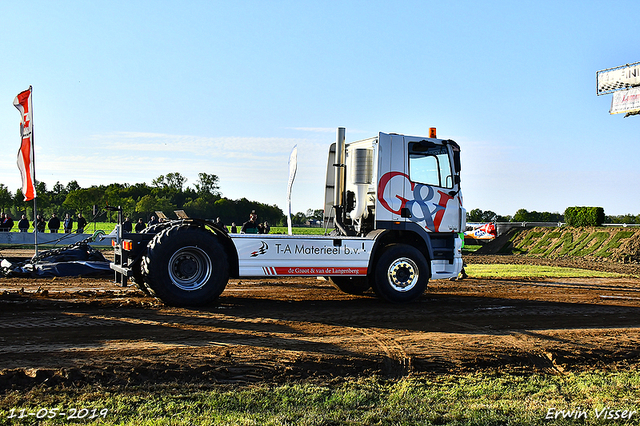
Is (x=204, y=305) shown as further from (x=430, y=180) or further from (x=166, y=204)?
(x=166, y=204)

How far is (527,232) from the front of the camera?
35500 millimetres

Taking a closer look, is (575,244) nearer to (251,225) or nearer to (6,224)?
(251,225)

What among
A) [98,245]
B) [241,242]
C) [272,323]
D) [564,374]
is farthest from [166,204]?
[564,374]

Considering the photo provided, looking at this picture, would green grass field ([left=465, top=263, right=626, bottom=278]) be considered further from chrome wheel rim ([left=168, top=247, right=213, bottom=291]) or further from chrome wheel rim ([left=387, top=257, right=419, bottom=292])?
chrome wheel rim ([left=168, top=247, right=213, bottom=291])

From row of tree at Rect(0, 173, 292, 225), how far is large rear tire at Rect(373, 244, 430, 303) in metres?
5.64

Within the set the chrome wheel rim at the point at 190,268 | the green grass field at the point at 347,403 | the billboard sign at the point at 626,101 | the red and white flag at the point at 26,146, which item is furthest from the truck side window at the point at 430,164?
the billboard sign at the point at 626,101

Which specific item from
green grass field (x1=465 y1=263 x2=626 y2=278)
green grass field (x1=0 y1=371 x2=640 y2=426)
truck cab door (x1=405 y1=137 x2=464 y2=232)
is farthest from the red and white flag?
green grass field (x1=465 y1=263 x2=626 y2=278)

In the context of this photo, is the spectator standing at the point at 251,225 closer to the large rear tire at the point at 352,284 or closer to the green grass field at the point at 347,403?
the large rear tire at the point at 352,284

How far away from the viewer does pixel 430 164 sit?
1128 centimetres

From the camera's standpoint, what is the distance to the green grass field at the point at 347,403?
14.8 feet

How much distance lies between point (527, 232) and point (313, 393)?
32903 mm

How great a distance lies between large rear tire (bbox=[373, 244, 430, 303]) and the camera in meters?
10.9

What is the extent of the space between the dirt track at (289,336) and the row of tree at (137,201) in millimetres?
3337

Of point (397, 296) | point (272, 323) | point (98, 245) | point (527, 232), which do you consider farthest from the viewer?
point (527, 232)
